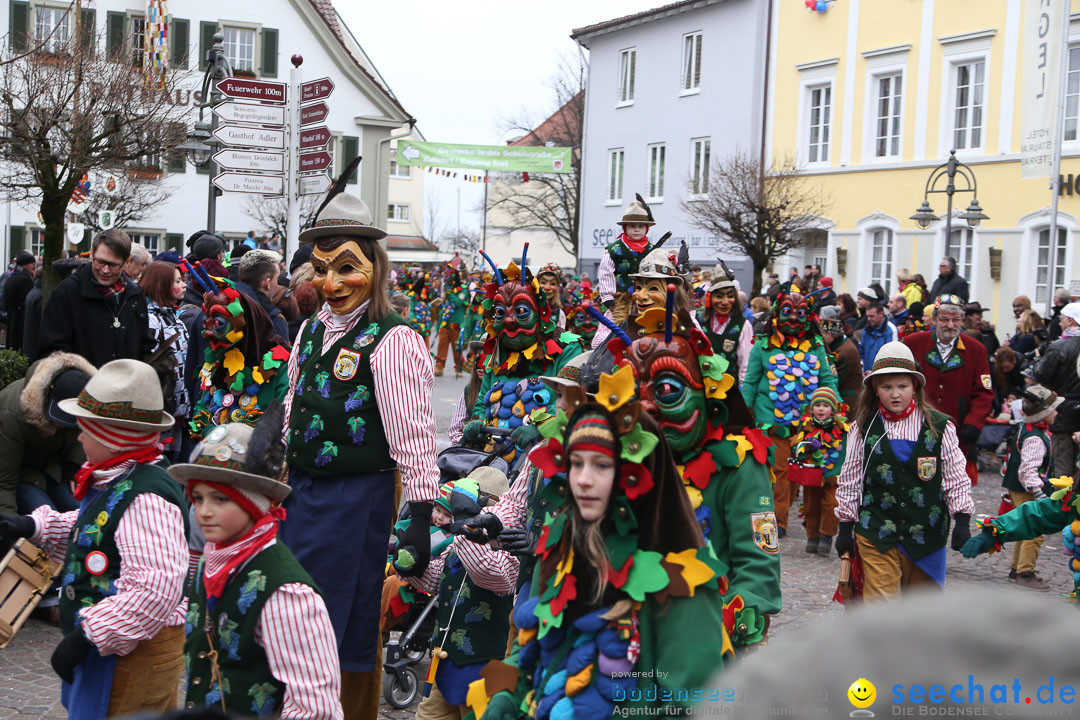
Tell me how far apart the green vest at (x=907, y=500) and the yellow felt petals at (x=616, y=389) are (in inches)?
142

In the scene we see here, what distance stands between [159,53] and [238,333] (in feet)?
48.2

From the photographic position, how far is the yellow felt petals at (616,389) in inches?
123

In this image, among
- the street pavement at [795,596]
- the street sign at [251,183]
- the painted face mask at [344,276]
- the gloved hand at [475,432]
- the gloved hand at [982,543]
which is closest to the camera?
the painted face mask at [344,276]

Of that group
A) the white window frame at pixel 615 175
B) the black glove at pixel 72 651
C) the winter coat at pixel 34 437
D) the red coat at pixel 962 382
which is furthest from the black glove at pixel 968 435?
the white window frame at pixel 615 175

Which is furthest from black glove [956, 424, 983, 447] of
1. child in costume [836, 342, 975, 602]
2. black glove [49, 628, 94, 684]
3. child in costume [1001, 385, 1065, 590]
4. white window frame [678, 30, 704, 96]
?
white window frame [678, 30, 704, 96]

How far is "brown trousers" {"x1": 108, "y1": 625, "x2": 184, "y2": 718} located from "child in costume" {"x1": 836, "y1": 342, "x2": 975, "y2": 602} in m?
3.83

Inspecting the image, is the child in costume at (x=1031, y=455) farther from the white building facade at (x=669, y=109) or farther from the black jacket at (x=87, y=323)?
the white building facade at (x=669, y=109)

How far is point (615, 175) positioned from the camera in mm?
36969

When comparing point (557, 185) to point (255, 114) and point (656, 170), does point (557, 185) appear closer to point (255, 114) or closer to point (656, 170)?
point (656, 170)

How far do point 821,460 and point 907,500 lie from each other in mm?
3403

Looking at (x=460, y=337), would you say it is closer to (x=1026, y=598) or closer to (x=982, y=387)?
(x=982, y=387)

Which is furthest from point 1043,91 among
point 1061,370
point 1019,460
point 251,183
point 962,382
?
point 251,183

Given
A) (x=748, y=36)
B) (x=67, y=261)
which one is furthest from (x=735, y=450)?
(x=748, y=36)

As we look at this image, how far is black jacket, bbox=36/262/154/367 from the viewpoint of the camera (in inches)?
287
